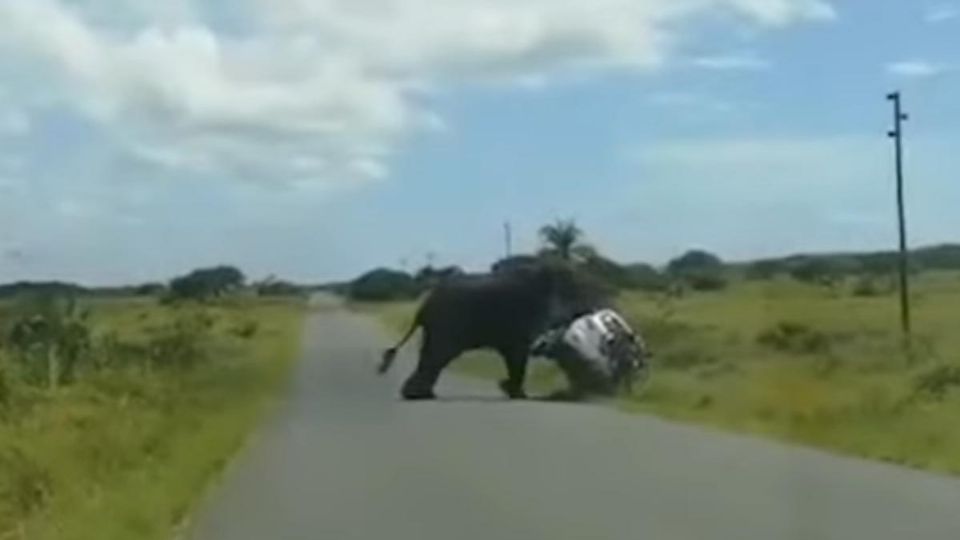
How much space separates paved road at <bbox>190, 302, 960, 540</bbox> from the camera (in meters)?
16.1

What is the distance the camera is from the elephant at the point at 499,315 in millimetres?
41875

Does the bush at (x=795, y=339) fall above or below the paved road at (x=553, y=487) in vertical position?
above

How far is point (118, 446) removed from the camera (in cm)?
2644

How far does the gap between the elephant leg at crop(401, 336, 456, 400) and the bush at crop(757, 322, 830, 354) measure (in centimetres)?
1494

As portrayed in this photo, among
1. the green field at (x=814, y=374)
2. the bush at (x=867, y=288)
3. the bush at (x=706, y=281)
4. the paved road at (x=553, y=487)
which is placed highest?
the bush at (x=706, y=281)

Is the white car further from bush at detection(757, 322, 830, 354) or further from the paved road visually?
bush at detection(757, 322, 830, 354)

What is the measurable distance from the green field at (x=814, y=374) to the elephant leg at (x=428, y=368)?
4.06 metres

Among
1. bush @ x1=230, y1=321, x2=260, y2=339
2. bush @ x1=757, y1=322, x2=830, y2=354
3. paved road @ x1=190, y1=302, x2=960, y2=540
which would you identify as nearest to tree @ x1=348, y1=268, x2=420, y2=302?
bush @ x1=230, y1=321, x2=260, y2=339

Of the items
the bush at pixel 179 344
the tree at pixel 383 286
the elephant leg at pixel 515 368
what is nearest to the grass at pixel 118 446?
the elephant leg at pixel 515 368

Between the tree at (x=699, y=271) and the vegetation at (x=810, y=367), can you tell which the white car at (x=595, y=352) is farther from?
the tree at (x=699, y=271)

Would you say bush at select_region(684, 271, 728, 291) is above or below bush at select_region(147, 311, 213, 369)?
above

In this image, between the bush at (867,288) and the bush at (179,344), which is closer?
the bush at (179,344)

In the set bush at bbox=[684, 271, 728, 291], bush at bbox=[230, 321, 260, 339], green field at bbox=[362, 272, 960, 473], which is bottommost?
green field at bbox=[362, 272, 960, 473]

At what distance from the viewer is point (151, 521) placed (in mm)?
17812
